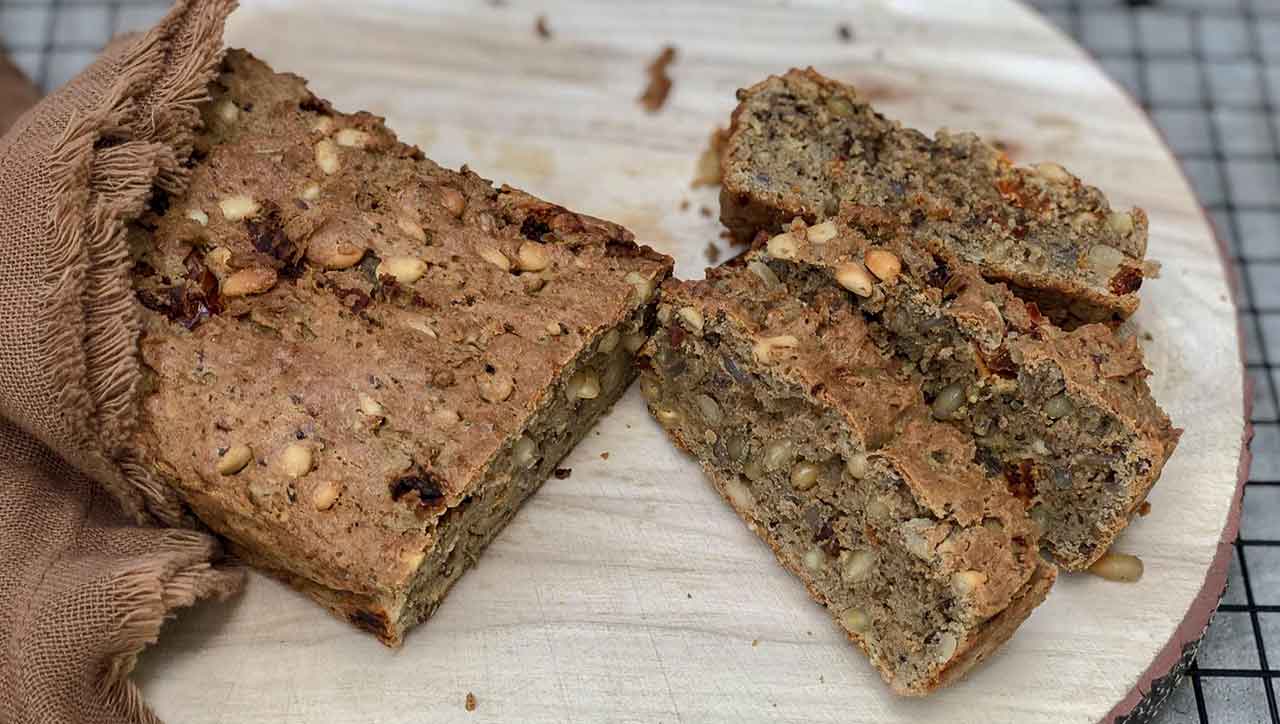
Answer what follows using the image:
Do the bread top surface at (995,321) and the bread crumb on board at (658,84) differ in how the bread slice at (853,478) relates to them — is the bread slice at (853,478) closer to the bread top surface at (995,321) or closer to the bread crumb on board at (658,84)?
the bread top surface at (995,321)

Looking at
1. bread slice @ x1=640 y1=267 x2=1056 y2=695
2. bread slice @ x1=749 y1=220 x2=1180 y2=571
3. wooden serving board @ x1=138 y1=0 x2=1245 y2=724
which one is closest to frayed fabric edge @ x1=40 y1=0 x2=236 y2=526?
wooden serving board @ x1=138 y1=0 x2=1245 y2=724

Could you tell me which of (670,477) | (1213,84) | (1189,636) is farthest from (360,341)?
(1213,84)

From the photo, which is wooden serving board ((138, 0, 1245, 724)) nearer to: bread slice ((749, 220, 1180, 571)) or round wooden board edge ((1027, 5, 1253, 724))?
→ round wooden board edge ((1027, 5, 1253, 724))

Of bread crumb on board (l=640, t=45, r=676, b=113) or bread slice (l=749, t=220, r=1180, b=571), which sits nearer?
bread slice (l=749, t=220, r=1180, b=571)

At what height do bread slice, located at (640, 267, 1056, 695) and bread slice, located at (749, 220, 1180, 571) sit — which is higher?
bread slice, located at (749, 220, 1180, 571)

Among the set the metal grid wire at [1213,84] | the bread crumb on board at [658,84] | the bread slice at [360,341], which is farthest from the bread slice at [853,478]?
the metal grid wire at [1213,84]

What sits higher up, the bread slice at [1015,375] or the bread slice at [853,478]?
the bread slice at [1015,375]

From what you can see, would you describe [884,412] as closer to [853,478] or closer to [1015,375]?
[853,478]
